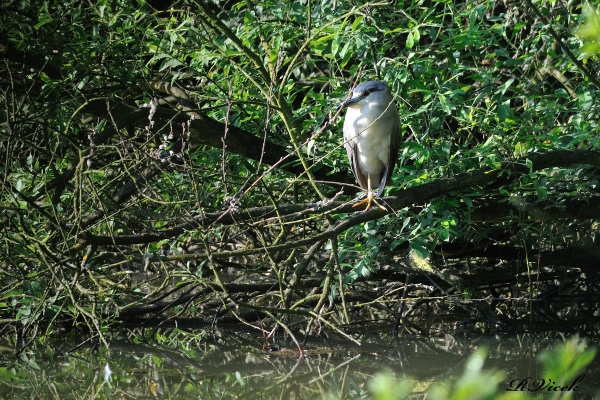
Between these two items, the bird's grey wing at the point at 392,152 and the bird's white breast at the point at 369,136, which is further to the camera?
the bird's grey wing at the point at 392,152

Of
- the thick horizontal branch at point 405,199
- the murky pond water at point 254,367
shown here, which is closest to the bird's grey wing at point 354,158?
the thick horizontal branch at point 405,199

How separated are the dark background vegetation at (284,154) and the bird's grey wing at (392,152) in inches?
5.1

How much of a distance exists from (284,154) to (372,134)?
0.74m

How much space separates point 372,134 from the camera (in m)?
4.83

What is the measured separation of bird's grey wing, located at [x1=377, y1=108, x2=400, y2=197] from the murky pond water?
1.00m

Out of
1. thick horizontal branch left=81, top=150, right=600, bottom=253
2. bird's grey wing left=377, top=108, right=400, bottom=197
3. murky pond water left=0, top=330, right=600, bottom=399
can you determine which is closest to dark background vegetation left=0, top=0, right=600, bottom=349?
thick horizontal branch left=81, top=150, right=600, bottom=253

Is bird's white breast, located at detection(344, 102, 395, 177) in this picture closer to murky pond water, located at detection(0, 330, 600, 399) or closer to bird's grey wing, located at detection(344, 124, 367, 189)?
bird's grey wing, located at detection(344, 124, 367, 189)

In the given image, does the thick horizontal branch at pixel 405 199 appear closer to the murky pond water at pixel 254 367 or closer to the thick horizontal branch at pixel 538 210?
the thick horizontal branch at pixel 538 210

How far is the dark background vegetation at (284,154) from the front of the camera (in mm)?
3711

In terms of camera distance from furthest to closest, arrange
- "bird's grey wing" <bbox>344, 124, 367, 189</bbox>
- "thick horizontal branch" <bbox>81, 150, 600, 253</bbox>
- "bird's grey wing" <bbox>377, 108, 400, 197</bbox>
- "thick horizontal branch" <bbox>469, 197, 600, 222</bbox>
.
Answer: "bird's grey wing" <bbox>377, 108, 400, 197</bbox> < "bird's grey wing" <bbox>344, 124, 367, 189</bbox> < "thick horizontal branch" <bbox>469, 197, 600, 222</bbox> < "thick horizontal branch" <bbox>81, 150, 600, 253</bbox>

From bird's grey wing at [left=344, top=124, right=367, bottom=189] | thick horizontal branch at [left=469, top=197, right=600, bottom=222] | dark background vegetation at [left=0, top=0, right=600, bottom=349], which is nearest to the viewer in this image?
dark background vegetation at [left=0, top=0, right=600, bottom=349]

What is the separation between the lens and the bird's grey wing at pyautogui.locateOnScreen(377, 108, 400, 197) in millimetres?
4711

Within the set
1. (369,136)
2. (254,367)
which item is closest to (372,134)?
(369,136)

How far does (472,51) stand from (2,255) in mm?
2845
